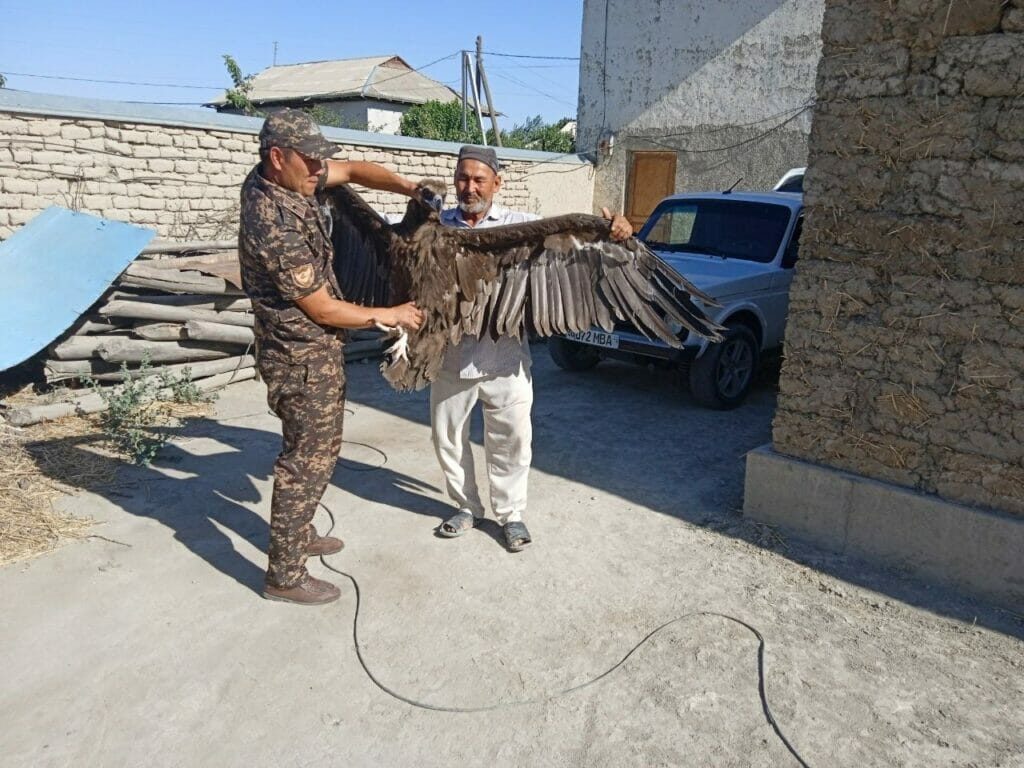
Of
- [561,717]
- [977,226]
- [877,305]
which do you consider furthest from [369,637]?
[977,226]

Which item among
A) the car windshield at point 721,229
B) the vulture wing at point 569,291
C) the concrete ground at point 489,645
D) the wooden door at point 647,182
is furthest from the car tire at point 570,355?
the wooden door at point 647,182

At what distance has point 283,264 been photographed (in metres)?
3.17

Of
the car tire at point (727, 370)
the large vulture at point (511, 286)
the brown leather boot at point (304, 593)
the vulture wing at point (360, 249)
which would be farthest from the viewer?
the car tire at point (727, 370)

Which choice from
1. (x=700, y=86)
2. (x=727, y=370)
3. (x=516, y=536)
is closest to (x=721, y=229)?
(x=727, y=370)

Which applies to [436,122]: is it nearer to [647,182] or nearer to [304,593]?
[647,182]

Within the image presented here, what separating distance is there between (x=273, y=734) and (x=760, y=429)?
480 cm

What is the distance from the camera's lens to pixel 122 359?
6.58 metres

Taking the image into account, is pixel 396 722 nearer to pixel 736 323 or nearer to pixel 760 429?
pixel 760 429

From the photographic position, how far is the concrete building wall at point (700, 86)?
1412 cm

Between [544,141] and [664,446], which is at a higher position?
[544,141]

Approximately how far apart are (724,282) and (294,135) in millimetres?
4496

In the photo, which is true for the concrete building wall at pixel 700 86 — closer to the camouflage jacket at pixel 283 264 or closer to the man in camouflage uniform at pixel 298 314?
the man in camouflage uniform at pixel 298 314

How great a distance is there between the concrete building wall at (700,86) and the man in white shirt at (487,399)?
1182 centimetres

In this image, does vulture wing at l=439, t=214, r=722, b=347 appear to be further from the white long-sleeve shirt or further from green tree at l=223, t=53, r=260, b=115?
green tree at l=223, t=53, r=260, b=115
